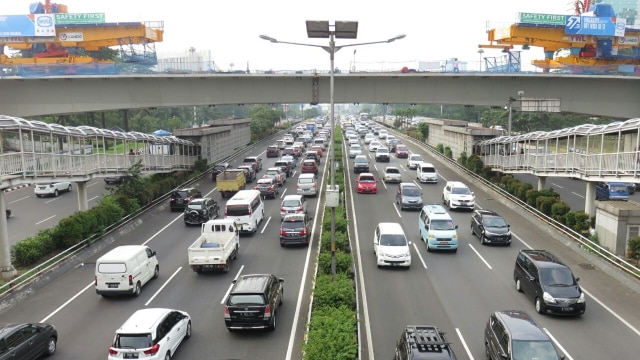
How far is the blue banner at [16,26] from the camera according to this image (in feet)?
155

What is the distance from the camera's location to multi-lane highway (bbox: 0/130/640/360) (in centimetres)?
1631

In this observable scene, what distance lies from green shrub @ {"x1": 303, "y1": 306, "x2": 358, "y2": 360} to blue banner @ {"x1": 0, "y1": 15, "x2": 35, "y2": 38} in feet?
149

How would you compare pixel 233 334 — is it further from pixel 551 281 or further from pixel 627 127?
pixel 627 127

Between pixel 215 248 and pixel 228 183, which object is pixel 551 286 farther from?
pixel 228 183

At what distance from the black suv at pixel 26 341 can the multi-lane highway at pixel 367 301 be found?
0.61 metres

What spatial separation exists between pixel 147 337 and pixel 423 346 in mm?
7662

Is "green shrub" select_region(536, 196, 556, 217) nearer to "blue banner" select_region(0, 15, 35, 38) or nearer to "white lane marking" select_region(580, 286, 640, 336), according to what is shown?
"white lane marking" select_region(580, 286, 640, 336)

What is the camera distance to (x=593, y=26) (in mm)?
45719

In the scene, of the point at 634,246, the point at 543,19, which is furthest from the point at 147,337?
the point at 543,19

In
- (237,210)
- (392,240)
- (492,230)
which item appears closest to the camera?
(392,240)

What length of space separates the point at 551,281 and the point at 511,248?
8.82m

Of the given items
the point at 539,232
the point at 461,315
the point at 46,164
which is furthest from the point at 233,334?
the point at 539,232

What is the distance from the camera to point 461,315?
18453 millimetres

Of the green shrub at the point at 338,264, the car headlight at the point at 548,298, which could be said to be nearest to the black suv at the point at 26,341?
the green shrub at the point at 338,264
